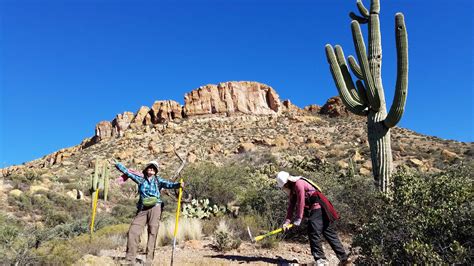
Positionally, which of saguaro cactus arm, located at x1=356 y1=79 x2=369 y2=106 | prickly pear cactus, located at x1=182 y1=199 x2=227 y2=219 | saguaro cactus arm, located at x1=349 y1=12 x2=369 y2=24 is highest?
saguaro cactus arm, located at x1=349 y1=12 x2=369 y2=24

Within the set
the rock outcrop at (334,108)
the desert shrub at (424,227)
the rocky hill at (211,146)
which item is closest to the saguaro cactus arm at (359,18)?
the desert shrub at (424,227)

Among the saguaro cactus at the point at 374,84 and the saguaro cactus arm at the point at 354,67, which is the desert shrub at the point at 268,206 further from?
the saguaro cactus arm at the point at 354,67

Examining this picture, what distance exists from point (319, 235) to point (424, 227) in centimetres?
140

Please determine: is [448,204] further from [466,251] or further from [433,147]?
[433,147]

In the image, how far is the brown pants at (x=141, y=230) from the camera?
605 centimetres

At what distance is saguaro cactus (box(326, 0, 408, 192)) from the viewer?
8.00 metres

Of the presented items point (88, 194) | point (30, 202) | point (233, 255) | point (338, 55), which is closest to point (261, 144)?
point (88, 194)

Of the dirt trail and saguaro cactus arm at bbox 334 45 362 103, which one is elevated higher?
saguaro cactus arm at bbox 334 45 362 103

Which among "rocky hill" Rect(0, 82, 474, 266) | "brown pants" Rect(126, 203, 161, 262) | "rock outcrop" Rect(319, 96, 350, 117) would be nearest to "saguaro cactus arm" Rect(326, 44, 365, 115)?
"brown pants" Rect(126, 203, 161, 262)

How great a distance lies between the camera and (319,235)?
559 centimetres

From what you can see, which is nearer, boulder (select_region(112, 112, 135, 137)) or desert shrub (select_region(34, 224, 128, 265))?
desert shrub (select_region(34, 224, 128, 265))

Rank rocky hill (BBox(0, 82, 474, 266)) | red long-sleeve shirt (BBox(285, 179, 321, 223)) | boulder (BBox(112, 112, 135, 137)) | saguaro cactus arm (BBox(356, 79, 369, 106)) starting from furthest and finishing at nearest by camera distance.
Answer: boulder (BBox(112, 112, 135, 137))
rocky hill (BBox(0, 82, 474, 266))
saguaro cactus arm (BBox(356, 79, 369, 106))
red long-sleeve shirt (BBox(285, 179, 321, 223))

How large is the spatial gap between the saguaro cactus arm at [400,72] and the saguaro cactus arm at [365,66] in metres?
0.61

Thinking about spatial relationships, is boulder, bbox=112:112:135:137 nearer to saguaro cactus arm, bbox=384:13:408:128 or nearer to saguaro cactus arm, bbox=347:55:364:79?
saguaro cactus arm, bbox=347:55:364:79
